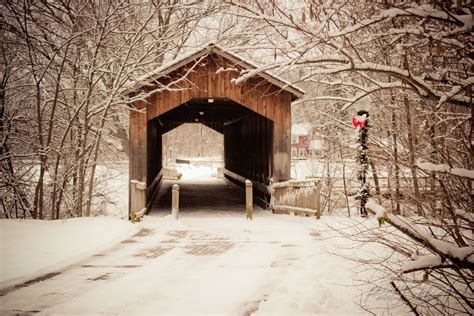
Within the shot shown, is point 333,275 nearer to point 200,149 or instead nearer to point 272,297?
point 272,297

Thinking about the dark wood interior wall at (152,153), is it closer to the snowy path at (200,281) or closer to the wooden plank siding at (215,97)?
the wooden plank siding at (215,97)

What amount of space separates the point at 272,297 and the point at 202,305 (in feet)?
2.79

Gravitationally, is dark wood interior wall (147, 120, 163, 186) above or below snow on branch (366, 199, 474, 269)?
above

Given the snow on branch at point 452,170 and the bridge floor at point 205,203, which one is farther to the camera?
the bridge floor at point 205,203

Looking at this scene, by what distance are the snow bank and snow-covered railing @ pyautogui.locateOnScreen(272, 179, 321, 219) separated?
4685mm

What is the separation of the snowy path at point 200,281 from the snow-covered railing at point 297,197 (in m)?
2.56

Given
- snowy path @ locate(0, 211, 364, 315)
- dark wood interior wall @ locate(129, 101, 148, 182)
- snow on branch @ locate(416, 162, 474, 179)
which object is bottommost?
snowy path @ locate(0, 211, 364, 315)

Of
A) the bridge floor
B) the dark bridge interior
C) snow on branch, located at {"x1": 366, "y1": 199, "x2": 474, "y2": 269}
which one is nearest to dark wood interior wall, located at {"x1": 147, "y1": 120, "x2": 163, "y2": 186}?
the dark bridge interior

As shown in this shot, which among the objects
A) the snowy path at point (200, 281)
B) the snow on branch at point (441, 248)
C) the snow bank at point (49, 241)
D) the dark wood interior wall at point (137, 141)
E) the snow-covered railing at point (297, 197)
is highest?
the dark wood interior wall at point (137, 141)

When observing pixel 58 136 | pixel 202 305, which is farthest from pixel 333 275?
pixel 58 136

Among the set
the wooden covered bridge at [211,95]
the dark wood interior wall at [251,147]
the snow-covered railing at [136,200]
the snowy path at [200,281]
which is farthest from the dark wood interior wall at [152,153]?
the snowy path at [200,281]

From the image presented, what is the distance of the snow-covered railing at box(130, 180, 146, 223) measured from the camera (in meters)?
11.2

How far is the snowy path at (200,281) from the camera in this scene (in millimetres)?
4801

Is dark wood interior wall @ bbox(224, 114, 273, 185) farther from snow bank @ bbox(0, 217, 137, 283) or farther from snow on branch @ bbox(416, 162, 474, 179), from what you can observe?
snow on branch @ bbox(416, 162, 474, 179)
